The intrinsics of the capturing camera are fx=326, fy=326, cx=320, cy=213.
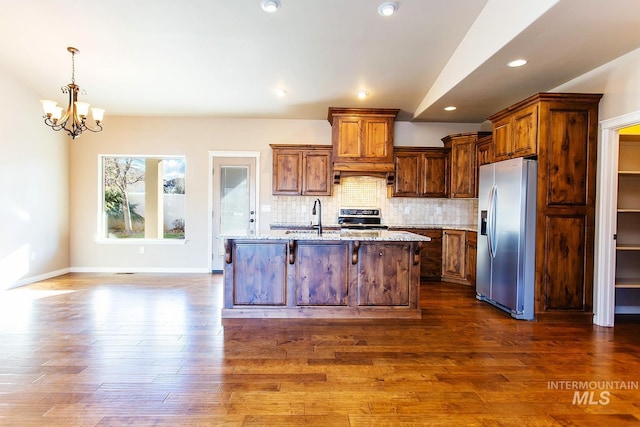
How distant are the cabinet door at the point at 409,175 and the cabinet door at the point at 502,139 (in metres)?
1.55

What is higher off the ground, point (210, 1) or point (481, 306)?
point (210, 1)

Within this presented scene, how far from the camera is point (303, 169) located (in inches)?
225

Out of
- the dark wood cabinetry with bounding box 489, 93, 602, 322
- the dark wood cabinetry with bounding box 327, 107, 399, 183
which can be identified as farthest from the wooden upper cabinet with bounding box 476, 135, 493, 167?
the dark wood cabinetry with bounding box 327, 107, 399, 183

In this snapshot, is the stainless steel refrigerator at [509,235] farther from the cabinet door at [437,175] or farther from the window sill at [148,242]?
the window sill at [148,242]

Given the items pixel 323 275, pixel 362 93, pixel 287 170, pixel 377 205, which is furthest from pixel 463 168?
pixel 323 275

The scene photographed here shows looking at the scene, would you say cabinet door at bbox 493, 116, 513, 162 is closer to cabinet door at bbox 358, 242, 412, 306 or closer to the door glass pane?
cabinet door at bbox 358, 242, 412, 306

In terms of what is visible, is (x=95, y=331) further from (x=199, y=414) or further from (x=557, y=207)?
(x=557, y=207)

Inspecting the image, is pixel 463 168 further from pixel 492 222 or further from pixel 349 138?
pixel 349 138

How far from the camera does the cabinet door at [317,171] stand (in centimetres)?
571

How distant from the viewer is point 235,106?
→ 552cm

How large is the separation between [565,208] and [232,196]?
503 cm

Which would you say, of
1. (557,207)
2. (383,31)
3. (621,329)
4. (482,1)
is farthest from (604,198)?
(383,31)

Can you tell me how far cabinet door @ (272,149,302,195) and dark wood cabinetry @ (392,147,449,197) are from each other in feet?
5.62

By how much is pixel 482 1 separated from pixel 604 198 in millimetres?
2444
